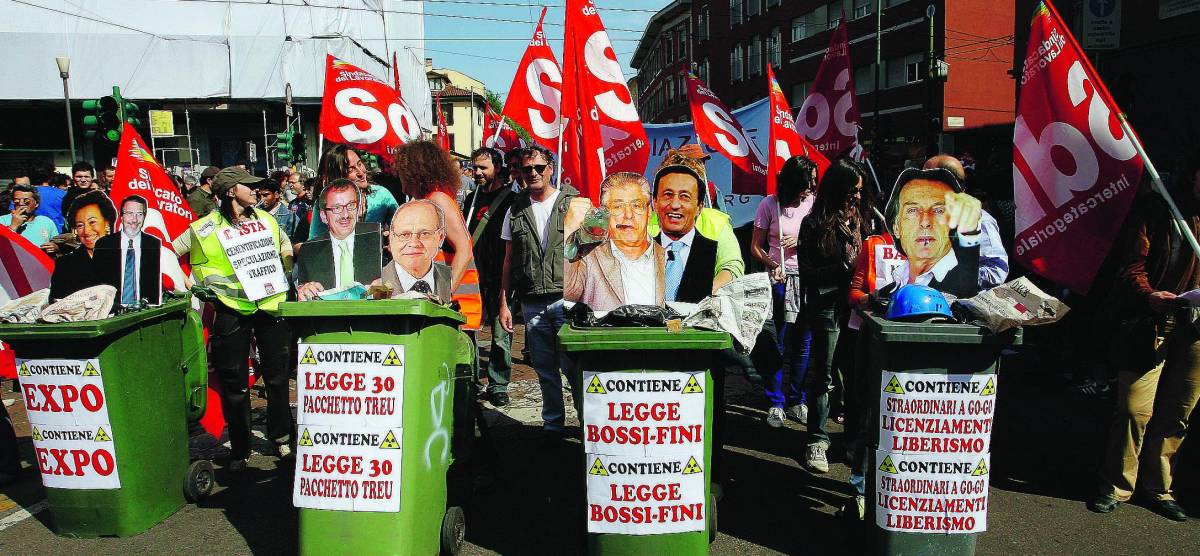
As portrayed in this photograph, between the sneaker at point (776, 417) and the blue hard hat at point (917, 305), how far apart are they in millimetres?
2389

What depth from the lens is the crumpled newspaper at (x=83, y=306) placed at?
3936 mm

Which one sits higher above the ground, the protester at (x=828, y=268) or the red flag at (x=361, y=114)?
the red flag at (x=361, y=114)

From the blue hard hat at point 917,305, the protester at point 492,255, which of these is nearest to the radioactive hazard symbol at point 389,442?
the blue hard hat at point 917,305

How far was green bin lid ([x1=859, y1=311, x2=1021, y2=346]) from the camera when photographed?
134 inches

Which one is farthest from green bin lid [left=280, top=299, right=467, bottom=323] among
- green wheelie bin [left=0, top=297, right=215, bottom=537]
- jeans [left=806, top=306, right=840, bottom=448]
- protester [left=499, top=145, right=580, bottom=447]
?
jeans [left=806, top=306, right=840, bottom=448]

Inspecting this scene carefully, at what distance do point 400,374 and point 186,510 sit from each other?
6.28ft

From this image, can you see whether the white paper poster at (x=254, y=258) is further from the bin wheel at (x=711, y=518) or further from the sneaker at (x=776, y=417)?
the sneaker at (x=776, y=417)

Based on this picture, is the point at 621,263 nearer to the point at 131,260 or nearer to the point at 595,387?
the point at 595,387

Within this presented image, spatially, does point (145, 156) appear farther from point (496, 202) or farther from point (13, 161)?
point (13, 161)

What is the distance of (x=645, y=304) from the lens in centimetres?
377

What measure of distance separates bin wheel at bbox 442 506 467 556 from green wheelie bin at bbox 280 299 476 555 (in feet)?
0.76

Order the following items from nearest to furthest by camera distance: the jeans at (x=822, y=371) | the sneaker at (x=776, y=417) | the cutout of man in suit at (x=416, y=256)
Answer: the cutout of man in suit at (x=416, y=256), the jeans at (x=822, y=371), the sneaker at (x=776, y=417)

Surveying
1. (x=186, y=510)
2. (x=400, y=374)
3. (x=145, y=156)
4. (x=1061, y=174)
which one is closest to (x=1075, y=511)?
(x=1061, y=174)

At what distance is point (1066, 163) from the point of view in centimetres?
404
